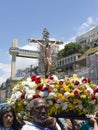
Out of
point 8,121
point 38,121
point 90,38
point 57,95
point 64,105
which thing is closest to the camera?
point 38,121

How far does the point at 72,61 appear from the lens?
85.5 meters

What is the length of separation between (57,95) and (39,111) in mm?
1871

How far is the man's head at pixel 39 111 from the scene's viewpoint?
3.49 m

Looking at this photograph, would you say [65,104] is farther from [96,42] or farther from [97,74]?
[96,42]

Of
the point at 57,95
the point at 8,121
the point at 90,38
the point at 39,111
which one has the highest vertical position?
the point at 90,38

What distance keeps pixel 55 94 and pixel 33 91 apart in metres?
0.31

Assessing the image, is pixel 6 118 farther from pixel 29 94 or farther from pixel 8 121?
pixel 29 94

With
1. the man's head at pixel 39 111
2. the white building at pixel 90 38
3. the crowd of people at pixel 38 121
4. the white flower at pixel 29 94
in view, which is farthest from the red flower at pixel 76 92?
the white building at pixel 90 38

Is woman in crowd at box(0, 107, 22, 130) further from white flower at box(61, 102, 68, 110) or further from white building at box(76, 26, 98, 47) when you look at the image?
white building at box(76, 26, 98, 47)

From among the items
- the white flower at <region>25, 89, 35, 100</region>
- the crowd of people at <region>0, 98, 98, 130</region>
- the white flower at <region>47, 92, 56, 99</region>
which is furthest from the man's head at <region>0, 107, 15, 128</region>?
the white flower at <region>47, 92, 56, 99</region>

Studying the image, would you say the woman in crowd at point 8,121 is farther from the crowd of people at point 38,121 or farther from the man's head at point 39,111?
the man's head at point 39,111

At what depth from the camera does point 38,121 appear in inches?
137

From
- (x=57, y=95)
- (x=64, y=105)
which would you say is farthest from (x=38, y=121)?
(x=57, y=95)

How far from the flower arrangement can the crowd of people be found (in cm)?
18
